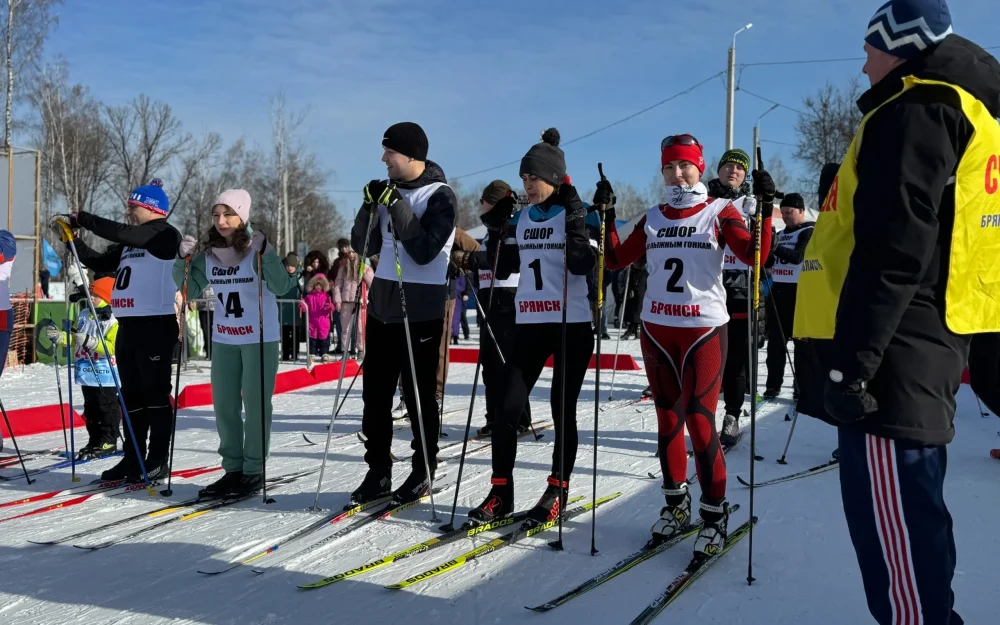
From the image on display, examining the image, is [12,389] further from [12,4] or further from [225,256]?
[12,4]

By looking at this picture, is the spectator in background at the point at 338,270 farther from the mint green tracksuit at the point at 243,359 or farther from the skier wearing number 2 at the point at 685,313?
the skier wearing number 2 at the point at 685,313

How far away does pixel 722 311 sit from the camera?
371 centimetres

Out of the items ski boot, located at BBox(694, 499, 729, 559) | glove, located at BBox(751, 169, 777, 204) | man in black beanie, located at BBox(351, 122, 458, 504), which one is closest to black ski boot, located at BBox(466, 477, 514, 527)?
man in black beanie, located at BBox(351, 122, 458, 504)

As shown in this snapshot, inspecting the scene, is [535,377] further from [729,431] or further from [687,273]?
[729,431]

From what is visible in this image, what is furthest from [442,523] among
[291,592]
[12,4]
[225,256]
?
[12,4]

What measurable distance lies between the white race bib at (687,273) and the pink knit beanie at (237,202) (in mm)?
2472

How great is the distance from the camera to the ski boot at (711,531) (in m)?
3.37

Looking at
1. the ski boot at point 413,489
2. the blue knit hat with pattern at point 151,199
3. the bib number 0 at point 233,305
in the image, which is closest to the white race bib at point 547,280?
the ski boot at point 413,489

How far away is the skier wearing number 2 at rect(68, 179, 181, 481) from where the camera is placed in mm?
4855

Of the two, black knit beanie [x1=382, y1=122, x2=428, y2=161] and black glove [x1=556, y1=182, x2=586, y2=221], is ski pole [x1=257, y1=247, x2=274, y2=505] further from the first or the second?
black glove [x1=556, y1=182, x2=586, y2=221]

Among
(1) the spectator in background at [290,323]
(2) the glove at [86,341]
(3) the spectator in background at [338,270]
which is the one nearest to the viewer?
(2) the glove at [86,341]

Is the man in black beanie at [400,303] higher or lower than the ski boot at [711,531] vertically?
higher

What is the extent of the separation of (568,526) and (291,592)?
1438 millimetres

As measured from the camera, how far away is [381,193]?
394 centimetres
